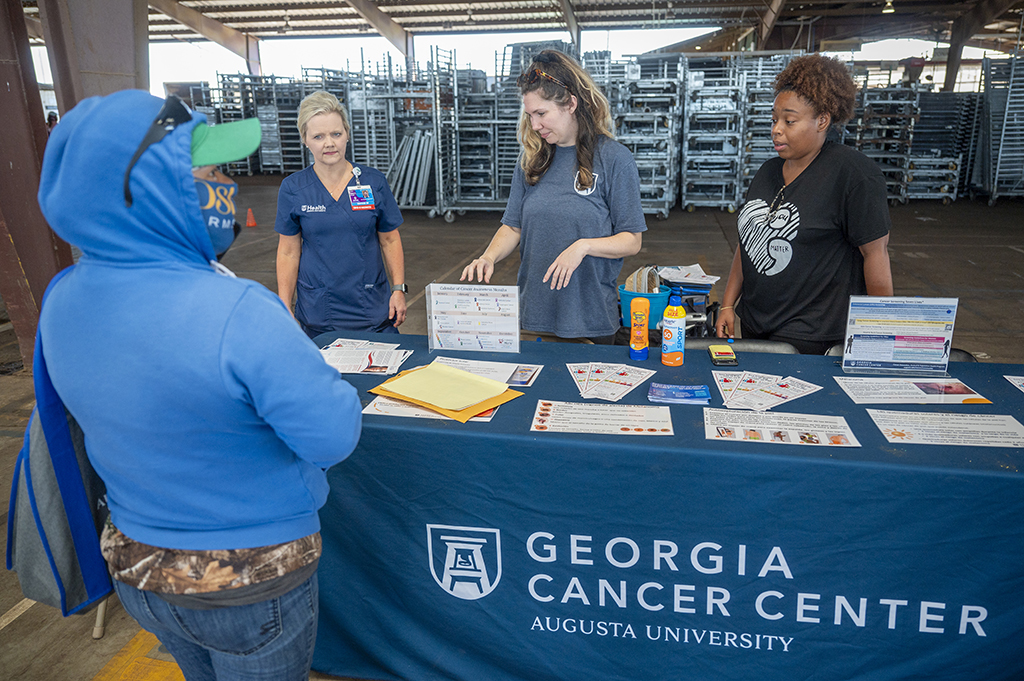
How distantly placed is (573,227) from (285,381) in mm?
1510

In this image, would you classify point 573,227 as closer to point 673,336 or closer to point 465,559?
point 673,336

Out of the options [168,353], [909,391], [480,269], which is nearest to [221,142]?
[168,353]

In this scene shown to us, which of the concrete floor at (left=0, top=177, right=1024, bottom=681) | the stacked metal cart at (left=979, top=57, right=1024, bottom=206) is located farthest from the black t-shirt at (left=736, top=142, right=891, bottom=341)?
the stacked metal cart at (left=979, top=57, right=1024, bottom=206)

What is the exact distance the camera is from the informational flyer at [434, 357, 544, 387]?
1923 mm

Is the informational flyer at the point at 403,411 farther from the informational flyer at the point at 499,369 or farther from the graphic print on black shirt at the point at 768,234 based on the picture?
the graphic print on black shirt at the point at 768,234

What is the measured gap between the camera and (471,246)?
27.1 feet

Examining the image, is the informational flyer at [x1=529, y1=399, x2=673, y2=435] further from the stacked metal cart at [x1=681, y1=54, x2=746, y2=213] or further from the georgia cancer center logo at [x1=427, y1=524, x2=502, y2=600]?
the stacked metal cart at [x1=681, y1=54, x2=746, y2=213]

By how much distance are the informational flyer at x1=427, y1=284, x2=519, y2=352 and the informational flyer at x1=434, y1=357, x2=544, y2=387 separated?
0.27ft

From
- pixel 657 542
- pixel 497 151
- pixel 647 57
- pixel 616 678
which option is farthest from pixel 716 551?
pixel 647 57

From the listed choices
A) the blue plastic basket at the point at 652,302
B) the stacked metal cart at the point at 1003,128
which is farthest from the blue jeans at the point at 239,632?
the stacked metal cart at the point at 1003,128

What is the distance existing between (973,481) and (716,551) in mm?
535

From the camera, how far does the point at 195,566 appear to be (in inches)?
38.4

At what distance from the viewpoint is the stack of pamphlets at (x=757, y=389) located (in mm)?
1729

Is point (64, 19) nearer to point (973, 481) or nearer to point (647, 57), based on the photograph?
point (973, 481)
